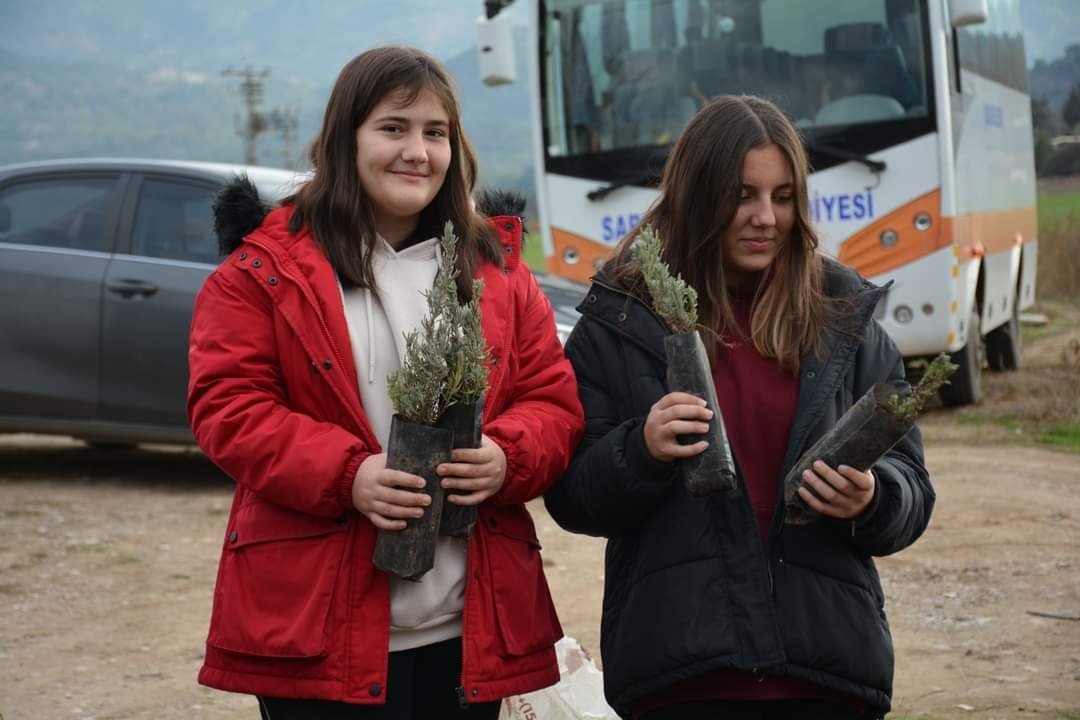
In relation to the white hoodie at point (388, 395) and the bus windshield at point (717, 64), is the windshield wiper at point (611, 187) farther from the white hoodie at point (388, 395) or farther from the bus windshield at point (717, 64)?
the white hoodie at point (388, 395)

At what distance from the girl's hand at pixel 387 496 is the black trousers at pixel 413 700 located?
0.30 m

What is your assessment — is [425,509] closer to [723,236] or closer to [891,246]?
[723,236]

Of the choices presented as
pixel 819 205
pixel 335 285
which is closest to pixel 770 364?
pixel 335 285

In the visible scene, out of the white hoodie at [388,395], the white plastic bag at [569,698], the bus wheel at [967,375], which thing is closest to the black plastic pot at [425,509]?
the white hoodie at [388,395]

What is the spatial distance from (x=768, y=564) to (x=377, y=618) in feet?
2.25

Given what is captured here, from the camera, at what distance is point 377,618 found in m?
2.61

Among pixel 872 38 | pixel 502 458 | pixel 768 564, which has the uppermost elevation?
pixel 872 38

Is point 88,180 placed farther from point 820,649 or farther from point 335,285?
point 820,649

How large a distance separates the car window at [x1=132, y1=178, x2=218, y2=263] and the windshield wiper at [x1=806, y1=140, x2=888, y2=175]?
4.20 metres

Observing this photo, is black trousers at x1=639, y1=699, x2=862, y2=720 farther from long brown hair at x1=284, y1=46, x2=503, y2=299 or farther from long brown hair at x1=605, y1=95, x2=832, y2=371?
long brown hair at x1=284, y1=46, x2=503, y2=299

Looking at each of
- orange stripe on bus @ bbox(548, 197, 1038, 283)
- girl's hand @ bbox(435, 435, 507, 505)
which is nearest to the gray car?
orange stripe on bus @ bbox(548, 197, 1038, 283)

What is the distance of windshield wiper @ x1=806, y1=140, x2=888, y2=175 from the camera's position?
402 inches

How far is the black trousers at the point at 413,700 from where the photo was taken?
104 inches

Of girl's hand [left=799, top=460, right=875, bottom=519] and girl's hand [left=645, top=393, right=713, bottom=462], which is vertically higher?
girl's hand [left=645, top=393, right=713, bottom=462]
